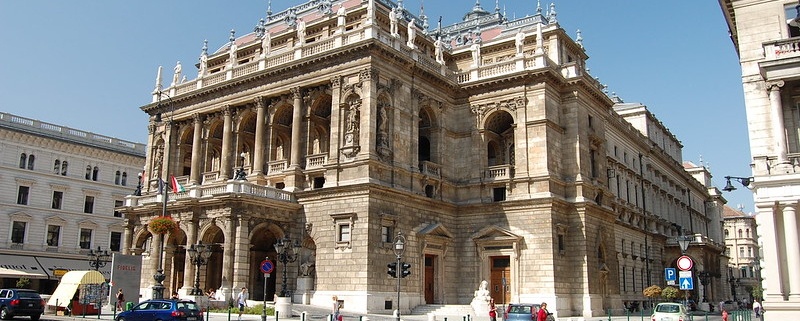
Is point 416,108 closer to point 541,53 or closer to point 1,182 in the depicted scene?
point 541,53

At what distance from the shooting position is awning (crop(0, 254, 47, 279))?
54812 millimetres

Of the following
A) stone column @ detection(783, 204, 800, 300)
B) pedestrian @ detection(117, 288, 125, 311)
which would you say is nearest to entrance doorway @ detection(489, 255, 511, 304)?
stone column @ detection(783, 204, 800, 300)

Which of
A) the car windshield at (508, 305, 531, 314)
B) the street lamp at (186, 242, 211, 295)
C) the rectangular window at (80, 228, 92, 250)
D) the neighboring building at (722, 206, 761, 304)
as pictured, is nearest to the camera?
the car windshield at (508, 305, 531, 314)

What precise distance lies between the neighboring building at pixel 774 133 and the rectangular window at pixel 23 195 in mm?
54943

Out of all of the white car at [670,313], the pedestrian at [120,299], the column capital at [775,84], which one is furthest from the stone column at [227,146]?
the column capital at [775,84]

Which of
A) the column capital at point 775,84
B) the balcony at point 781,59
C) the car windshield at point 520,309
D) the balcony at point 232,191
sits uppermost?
the balcony at point 781,59

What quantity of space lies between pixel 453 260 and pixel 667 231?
115 ft

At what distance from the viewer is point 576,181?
148 feet

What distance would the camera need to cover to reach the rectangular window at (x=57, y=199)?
203 ft

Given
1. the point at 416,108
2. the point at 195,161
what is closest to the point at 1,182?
the point at 195,161

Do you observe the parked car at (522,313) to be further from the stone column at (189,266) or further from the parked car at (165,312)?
the stone column at (189,266)

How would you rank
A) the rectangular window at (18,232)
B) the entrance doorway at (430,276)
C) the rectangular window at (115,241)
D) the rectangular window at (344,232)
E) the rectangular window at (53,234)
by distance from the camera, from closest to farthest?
the rectangular window at (344,232)
the entrance doorway at (430,276)
the rectangular window at (18,232)
the rectangular window at (53,234)
the rectangular window at (115,241)

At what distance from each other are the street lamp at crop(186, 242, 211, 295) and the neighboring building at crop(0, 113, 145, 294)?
23.2 metres

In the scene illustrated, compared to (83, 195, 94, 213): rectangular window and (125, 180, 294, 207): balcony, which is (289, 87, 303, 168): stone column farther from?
(83, 195, 94, 213): rectangular window
